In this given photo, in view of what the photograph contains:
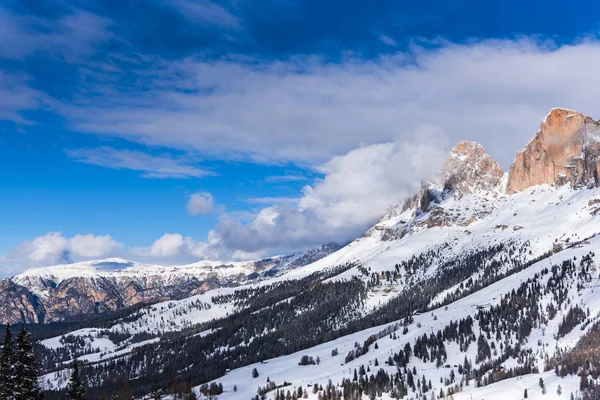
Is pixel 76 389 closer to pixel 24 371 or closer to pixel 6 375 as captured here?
pixel 24 371

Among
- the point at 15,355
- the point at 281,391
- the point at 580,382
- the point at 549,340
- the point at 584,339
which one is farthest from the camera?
the point at 549,340

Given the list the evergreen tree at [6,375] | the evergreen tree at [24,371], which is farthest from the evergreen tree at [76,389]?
the evergreen tree at [6,375]

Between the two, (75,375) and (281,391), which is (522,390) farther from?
(75,375)

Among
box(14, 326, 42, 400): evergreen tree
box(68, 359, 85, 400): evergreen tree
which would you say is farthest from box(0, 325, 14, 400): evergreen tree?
box(68, 359, 85, 400): evergreen tree

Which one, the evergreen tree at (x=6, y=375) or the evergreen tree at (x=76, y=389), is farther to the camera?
the evergreen tree at (x=76, y=389)

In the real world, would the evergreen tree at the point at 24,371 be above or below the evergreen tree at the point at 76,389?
above

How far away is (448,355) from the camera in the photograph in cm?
19962

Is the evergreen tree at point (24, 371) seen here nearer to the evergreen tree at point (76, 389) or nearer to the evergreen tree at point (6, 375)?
the evergreen tree at point (6, 375)

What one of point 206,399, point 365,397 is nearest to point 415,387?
point 365,397

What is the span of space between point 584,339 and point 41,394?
6346 inches

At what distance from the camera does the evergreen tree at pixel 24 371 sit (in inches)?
1817

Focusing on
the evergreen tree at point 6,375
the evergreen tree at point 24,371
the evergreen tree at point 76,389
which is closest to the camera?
the evergreen tree at point 6,375

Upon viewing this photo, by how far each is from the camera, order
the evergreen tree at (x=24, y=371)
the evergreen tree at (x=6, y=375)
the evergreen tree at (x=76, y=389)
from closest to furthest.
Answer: the evergreen tree at (x=6, y=375)
the evergreen tree at (x=24, y=371)
the evergreen tree at (x=76, y=389)

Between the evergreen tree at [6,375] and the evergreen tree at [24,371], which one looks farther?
the evergreen tree at [24,371]
